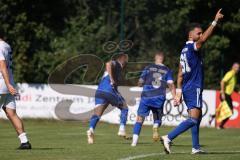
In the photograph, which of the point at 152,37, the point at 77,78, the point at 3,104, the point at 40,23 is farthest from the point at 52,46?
the point at 3,104

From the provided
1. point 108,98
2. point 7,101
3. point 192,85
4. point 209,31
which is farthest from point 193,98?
point 108,98

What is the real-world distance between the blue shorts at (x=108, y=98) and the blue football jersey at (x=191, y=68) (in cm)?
548

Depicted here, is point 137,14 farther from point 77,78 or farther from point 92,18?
point 77,78

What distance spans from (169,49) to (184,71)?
1985 cm

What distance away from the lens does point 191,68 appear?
12102mm

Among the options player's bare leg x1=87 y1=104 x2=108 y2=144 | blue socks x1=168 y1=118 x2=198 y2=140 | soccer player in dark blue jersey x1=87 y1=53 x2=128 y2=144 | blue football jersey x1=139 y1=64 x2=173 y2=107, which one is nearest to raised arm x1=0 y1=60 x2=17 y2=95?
blue socks x1=168 y1=118 x2=198 y2=140

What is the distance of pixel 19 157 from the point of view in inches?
450

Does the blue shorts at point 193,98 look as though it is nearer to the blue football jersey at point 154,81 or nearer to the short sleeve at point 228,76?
the blue football jersey at point 154,81

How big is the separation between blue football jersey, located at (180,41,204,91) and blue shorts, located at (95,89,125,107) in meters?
5.48

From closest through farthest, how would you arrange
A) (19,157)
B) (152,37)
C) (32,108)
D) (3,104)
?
(19,157)
(3,104)
(32,108)
(152,37)

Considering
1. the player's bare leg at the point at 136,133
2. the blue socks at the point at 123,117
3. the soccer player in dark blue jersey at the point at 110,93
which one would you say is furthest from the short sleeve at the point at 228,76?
the player's bare leg at the point at 136,133

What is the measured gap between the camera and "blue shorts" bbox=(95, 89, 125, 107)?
17.5m

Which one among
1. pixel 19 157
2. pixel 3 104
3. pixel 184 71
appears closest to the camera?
pixel 19 157

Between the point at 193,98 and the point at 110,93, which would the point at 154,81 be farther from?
the point at 193,98
